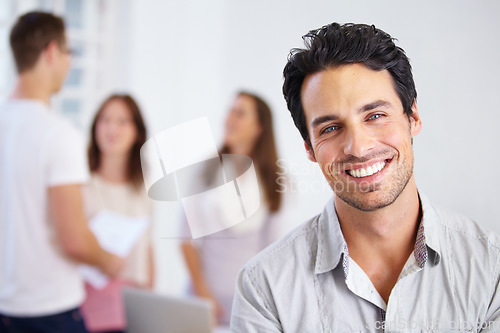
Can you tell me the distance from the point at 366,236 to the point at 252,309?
6.8 inches

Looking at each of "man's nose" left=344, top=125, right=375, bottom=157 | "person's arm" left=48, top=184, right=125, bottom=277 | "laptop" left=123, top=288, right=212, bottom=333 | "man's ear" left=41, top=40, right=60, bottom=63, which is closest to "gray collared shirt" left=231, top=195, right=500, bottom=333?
"man's nose" left=344, top=125, right=375, bottom=157

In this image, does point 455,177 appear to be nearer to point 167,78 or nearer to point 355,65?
point 355,65

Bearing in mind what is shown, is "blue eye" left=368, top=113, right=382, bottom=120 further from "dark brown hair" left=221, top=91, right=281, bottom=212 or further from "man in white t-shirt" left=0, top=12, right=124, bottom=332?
"man in white t-shirt" left=0, top=12, right=124, bottom=332

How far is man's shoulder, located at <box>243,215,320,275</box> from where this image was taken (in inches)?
26.0

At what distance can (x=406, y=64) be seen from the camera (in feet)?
1.96

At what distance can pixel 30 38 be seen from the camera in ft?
4.21

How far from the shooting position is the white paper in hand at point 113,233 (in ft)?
5.27

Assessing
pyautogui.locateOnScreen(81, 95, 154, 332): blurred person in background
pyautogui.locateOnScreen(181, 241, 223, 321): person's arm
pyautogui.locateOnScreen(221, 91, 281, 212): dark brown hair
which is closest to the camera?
pyautogui.locateOnScreen(221, 91, 281, 212): dark brown hair

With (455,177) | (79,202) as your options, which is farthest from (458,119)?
(79,202)

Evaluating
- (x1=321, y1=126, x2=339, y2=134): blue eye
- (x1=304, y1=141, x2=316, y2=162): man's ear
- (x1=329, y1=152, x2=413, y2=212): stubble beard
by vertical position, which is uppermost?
(x1=321, y1=126, x2=339, y2=134): blue eye

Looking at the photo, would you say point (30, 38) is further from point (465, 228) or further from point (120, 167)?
point (465, 228)

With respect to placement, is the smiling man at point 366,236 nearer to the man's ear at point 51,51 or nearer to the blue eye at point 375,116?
the blue eye at point 375,116

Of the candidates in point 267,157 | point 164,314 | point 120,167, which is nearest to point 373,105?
point 267,157

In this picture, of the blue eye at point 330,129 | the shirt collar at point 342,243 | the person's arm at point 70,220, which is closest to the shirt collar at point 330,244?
the shirt collar at point 342,243
